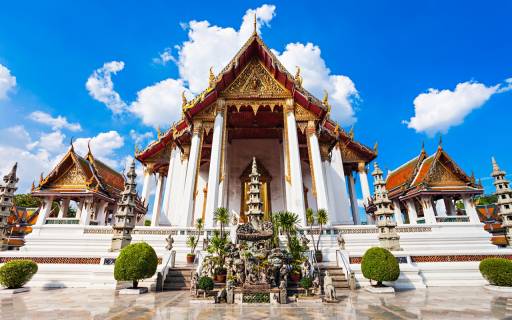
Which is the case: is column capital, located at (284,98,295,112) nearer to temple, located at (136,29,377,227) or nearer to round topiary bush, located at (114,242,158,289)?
temple, located at (136,29,377,227)

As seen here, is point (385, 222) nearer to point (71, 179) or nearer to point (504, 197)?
point (504, 197)

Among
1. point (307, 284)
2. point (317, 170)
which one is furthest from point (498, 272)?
point (317, 170)

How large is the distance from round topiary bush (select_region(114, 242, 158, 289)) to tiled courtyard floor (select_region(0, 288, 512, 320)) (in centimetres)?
51

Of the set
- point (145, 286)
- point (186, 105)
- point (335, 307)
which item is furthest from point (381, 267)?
point (186, 105)

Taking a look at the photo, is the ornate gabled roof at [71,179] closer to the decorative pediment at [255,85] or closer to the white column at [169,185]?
the white column at [169,185]

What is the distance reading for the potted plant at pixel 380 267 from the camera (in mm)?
6633

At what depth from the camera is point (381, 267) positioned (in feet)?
21.9

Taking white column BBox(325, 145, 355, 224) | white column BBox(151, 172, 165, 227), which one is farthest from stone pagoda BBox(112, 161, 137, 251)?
white column BBox(325, 145, 355, 224)

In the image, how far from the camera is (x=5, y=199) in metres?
10.2

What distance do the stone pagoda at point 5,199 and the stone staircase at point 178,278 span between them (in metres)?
6.91

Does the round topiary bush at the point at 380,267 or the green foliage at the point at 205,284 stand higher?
the round topiary bush at the point at 380,267

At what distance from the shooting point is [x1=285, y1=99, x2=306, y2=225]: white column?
11314 mm

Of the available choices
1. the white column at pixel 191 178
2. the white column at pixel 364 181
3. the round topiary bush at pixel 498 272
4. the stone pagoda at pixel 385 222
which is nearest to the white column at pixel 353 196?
the white column at pixel 364 181

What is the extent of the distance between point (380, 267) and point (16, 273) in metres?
9.42
